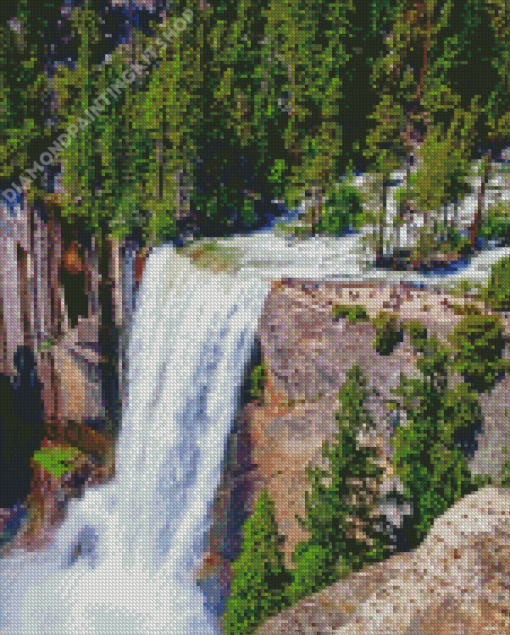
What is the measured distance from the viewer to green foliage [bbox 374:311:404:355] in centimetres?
1853

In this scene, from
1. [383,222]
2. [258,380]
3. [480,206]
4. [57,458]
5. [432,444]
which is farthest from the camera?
[57,458]

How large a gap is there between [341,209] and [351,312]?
12274 millimetres

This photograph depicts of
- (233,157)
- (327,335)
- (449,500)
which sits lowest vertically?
A: (449,500)

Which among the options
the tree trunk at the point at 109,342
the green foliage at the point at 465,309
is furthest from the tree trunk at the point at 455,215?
the tree trunk at the point at 109,342

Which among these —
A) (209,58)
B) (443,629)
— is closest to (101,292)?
(209,58)

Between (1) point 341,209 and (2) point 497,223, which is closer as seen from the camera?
(2) point 497,223

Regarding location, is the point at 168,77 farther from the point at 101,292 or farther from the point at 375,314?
the point at 375,314

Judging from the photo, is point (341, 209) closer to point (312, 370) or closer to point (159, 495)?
point (312, 370)

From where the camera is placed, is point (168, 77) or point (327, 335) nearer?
point (327, 335)

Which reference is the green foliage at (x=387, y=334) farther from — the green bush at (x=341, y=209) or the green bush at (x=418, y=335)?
the green bush at (x=341, y=209)

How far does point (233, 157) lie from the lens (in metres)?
33.1

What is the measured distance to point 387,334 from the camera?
1858cm

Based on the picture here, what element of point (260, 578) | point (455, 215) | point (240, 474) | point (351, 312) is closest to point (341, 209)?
point (455, 215)

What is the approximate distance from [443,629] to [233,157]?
2741cm
